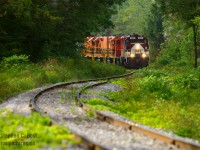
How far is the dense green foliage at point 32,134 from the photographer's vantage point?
7.49 m

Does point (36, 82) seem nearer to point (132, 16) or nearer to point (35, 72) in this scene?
point (35, 72)

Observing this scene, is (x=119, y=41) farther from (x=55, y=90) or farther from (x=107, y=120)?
(x=107, y=120)

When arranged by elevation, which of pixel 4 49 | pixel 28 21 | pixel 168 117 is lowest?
pixel 168 117

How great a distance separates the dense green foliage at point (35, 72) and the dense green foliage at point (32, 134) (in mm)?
6783

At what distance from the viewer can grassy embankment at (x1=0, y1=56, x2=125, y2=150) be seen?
7828mm

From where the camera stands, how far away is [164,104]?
14.2 metres

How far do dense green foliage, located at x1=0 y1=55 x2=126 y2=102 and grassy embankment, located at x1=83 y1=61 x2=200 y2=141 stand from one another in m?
5.14

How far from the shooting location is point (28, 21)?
1014 inches

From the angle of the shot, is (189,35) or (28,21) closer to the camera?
(28,21)

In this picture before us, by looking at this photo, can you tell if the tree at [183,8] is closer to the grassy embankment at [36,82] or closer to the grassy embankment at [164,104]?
the grassy embankment at [164,104]

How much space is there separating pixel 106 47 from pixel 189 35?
31.0ft

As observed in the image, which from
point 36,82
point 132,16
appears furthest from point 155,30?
point 36,82

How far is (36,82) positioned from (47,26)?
797cm

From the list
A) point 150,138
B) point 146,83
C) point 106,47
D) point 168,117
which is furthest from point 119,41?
point 150,138
